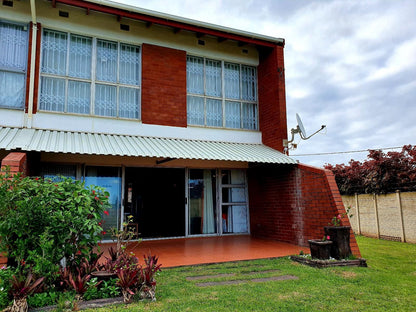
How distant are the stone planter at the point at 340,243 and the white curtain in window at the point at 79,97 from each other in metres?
7.85

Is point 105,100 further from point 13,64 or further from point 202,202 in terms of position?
point 202,202

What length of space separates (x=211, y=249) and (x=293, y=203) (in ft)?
9.93

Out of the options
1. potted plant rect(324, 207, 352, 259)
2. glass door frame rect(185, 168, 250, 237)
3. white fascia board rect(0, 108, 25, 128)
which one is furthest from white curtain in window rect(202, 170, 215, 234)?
white fascia board rect(0, 108, 25, 128)

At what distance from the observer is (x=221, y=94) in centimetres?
1206

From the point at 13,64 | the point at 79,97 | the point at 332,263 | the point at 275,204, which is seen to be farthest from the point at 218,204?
the point at 13,64

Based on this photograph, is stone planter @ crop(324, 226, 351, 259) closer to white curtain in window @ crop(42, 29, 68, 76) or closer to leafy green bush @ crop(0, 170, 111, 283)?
leafy green bush @ crop(0, 170, 111, 283)

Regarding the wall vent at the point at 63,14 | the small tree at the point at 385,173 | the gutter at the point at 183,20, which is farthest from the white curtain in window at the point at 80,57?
the small tree at the point at 385,173

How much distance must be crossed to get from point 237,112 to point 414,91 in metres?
9.76

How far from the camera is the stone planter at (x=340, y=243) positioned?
7270 millimetres

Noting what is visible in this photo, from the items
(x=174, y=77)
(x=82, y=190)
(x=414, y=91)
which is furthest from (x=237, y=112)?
(x=414, y=91)

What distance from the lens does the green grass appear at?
4.60 meters

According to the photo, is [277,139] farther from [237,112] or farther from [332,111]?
[332,111]

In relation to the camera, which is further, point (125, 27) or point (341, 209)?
point (125, 27)

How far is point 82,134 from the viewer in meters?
9.28
